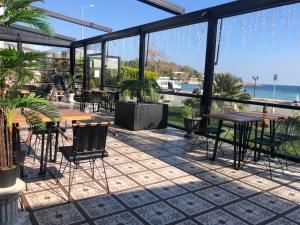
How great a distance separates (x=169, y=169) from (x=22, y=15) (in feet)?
8.98

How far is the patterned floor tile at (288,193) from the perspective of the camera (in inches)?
126

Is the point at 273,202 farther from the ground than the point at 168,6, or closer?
closer

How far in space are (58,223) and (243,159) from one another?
10.2ft

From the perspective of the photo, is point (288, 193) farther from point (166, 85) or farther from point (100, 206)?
point (166, 85)

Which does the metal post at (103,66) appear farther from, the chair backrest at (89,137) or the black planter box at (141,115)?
the chair backrest at (89,137)

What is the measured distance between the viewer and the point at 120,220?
2.56 metres

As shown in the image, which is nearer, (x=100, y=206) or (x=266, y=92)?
(x=100, y=206)

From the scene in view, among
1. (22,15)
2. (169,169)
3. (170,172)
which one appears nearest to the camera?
(22,15)

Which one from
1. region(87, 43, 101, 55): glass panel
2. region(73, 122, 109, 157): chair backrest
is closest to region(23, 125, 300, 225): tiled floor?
region(73, 122, 109, 157): chair backrest

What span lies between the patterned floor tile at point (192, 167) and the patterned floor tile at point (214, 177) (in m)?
0.13

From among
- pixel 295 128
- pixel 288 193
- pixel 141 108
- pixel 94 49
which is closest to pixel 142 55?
pixel 141 108

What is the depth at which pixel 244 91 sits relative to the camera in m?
8.97

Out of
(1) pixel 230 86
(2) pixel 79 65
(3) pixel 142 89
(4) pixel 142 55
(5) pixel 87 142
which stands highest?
(4) pixel 142 55

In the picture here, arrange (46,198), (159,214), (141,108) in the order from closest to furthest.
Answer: (159,214) → (46,198) → (141,108)
